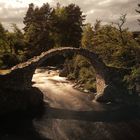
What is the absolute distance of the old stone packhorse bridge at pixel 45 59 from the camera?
37906 millimetres

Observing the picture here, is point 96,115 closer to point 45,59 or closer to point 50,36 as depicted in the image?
point 45,59

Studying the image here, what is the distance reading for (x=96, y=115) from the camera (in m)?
38.8

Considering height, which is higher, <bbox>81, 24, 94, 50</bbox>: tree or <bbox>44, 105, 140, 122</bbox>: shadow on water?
<bbox>81, 24, 94, 50</bbox>: tree

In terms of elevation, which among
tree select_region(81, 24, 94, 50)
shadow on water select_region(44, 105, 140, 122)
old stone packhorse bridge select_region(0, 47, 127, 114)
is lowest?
shadow on water select_region(44, 105, 140, 122)

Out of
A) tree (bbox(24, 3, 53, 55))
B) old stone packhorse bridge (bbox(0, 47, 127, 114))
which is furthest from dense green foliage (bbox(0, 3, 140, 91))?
old stone packhorse bridge (bbox(0, 47, 127, 114))

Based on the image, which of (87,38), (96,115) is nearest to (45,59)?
(96,115)

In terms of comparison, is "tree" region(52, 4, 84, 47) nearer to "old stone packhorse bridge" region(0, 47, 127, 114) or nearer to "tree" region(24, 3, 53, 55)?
"tree" region(24, 3, 53, 55)

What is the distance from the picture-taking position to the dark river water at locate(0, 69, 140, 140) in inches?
1228

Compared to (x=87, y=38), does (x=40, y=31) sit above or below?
above

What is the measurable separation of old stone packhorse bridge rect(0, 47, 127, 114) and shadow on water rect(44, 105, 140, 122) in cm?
352

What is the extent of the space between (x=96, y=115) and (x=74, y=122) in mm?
3999

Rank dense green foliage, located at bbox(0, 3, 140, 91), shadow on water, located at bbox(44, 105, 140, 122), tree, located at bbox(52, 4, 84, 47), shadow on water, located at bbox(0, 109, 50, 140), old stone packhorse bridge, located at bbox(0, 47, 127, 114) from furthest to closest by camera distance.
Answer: tree, located at bbox(52, 4, 84, 47), dense green foliage, located at bbox(0, 3, 140, 91), old stone packhorse bridge, located at bbox(0, 47, 127, 114), shadow on water, located at bbox(44, 105, 140, 122), shadow on water, located at bbox(0, 109, 50, 140)

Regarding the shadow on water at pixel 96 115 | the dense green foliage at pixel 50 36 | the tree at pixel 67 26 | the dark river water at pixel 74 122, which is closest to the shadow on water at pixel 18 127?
the dark river water at pixel 74 122

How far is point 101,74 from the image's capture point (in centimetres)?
4697
